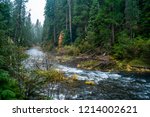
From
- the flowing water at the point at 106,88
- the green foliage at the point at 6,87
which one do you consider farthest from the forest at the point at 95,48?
the flowing water at the point at 106,88

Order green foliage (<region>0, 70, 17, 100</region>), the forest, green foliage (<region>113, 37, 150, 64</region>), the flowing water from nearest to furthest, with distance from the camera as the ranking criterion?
green foliage (<region>0, 70, 17, 100</region>), the forest, the flowing water, green foliage (<region>113, 37, 150, 64</region>)

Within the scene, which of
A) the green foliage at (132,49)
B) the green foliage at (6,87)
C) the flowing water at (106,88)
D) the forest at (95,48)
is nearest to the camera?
the green foliage at (6,87)

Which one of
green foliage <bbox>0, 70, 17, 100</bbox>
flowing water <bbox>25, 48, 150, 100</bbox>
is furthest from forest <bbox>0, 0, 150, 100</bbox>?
flowing water <bbox>25, 48, 150, 100</bbox>

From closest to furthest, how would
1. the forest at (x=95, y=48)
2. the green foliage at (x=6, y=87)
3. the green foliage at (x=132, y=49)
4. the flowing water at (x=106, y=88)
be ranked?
the green foliage at (x=6, y=87), the forest at (x=95, y=48), the flowing water at (x=106, y=88), the green foliage at (x=132, y=49)

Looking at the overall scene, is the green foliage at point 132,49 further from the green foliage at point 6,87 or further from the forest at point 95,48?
the green foliage at point 6,87

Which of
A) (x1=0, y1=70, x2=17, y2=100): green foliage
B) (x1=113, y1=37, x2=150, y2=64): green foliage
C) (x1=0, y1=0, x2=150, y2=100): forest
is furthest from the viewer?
(x1=113, y1=37, x2=150, y2=64): green foliage

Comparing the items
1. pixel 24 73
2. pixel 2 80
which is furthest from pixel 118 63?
pixel 2 80

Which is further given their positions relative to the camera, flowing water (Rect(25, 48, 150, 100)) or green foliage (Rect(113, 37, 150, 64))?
green foliage (Rect(113, 37, 150, 64))

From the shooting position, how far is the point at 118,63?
2553 cm

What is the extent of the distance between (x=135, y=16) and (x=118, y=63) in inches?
349

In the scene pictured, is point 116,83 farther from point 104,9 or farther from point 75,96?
point 104,9

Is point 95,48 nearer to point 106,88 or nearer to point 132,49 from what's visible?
point 132,49

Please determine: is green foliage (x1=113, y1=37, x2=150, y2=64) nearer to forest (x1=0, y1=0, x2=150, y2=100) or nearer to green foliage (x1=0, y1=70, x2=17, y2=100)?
forest (x1=0, y1=0, x2=150, y2=100)

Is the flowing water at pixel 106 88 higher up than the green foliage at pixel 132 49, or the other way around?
Answer: the green foliage at pixel 132 49
